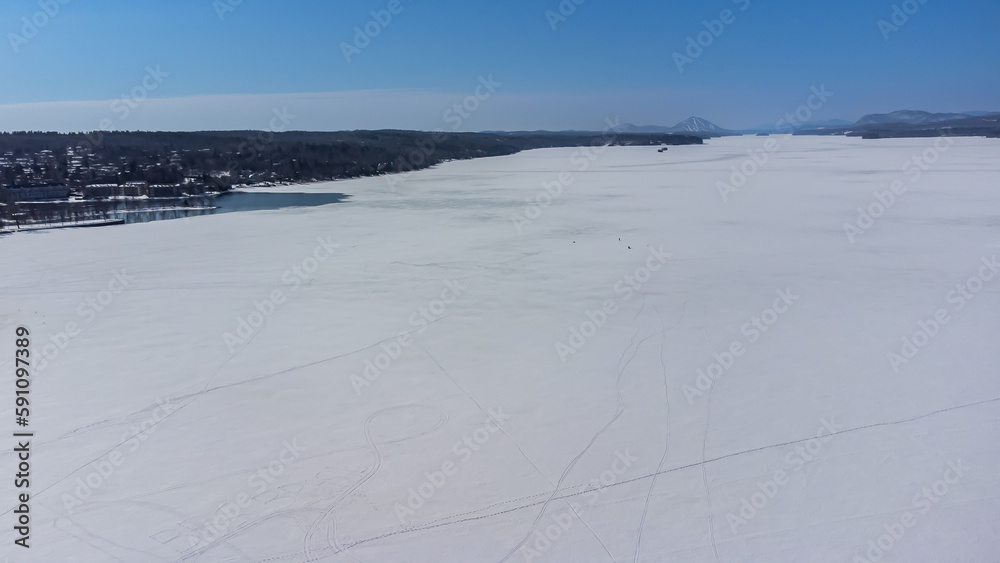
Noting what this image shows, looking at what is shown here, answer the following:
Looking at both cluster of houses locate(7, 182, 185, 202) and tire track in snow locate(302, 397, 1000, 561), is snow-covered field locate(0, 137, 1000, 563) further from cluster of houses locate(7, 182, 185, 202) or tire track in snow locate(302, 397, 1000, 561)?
cluster of houses locate(7, 182, 185, 202)

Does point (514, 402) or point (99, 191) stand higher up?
point (99, 191)

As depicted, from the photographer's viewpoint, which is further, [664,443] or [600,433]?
[600,433]

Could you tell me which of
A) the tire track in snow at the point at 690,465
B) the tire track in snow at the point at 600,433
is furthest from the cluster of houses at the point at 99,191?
the tire track in snow at the point at 690,465

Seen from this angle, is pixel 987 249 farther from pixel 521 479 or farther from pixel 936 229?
pixel 521 479

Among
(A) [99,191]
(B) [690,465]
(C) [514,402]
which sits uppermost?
(A) [99,191]

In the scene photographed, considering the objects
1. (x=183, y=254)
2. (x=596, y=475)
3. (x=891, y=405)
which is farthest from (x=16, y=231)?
(x=891, y=405)

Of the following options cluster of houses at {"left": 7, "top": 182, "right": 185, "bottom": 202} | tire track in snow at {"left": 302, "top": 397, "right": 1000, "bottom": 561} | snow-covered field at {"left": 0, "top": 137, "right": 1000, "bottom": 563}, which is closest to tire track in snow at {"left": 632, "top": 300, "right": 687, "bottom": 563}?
snow-covered field at {"left": 0, "top": 137, "right": 1000, "bottom": 563}

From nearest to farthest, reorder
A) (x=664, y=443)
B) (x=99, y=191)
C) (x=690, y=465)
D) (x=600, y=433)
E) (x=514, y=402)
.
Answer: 1. (x=690, y=465)
2. (x=664, y=443)
3. (x=600, y=433)
4. (x=514, y=402)
5. (x=99, y=191)

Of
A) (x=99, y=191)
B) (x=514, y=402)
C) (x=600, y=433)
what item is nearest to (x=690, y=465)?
(x=600, y=433)

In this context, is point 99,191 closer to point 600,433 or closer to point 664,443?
point 600,433
